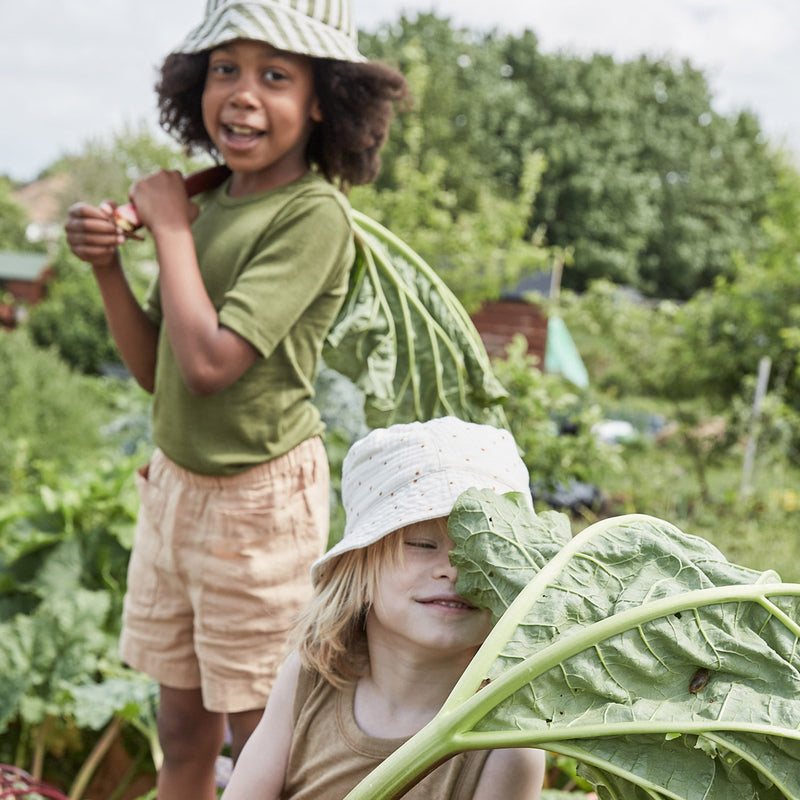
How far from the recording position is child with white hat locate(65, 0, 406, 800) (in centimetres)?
157

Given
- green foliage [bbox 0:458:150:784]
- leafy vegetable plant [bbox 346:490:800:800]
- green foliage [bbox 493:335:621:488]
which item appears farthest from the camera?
green foliage [bbox 493:335:621:488]

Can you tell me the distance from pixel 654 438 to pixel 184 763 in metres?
9.68

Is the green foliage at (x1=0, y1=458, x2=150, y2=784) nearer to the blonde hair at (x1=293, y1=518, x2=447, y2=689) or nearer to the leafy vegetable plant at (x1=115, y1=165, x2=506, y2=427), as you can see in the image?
the leafy vegetable plant at (x1=115, y1=165, x2=506, y2=427)

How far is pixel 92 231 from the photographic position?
5.35ft

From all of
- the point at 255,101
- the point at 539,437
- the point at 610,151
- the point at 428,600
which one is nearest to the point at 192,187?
the point at 255,101

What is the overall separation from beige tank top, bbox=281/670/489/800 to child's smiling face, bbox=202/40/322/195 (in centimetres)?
88

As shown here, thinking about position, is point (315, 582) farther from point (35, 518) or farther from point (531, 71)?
point (531, 71)

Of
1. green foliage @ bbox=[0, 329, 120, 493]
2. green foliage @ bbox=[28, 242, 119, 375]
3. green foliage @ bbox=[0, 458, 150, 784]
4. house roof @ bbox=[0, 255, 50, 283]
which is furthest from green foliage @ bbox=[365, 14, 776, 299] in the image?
green foliage @ bbox=[0, 458, 150, 784]

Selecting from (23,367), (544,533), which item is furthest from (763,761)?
(23,367)

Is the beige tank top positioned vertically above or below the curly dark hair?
below

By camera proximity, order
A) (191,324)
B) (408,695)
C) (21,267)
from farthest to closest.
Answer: (21,267)
(191,324)
(408,695)

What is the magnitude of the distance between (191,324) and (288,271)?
0.61 feet

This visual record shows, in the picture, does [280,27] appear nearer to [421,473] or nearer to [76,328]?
[421,473]

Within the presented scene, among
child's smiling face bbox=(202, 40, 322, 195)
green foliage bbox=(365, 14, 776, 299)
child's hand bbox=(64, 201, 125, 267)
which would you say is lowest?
child's hand bbox=(64, 201, 125, 267)
